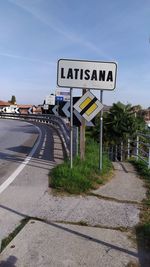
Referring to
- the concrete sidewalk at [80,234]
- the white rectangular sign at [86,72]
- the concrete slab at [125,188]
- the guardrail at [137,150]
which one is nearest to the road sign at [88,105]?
the white rectangular sign at [86,72]

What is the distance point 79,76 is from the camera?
8.70 m

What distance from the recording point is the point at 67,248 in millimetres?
4285

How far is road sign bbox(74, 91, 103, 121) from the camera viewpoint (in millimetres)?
8695

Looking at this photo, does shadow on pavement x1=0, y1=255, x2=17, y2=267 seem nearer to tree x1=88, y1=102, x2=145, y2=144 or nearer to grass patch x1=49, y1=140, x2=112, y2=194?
grass patch x1=49, y1=140, x2=112, y2=194

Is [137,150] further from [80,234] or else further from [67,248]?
[67,248]

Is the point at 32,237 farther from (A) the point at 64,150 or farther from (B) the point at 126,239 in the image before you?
(A) the point at 64,150

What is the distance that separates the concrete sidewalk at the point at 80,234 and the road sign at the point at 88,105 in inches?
96.6

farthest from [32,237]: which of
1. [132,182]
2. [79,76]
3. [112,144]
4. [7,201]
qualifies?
[112,144]

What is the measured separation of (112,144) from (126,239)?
20493 millimetres

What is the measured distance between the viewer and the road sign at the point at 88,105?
870 cm

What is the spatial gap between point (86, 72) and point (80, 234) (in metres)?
4.84

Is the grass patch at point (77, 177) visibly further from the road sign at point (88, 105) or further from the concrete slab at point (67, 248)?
the concrete slab at point (67, 248)

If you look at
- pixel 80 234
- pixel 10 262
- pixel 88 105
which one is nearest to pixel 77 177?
pixel 88 105

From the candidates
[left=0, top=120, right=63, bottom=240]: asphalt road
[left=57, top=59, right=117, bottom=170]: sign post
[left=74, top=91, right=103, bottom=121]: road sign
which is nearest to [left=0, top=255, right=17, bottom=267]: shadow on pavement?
[left=0, top=120, right=63, bottom=240]: asphalt road
